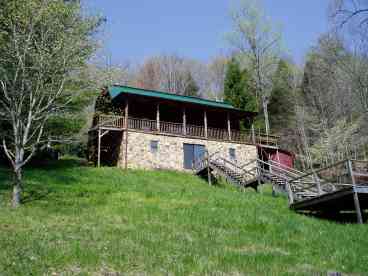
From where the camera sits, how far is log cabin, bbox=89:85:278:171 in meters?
27.5

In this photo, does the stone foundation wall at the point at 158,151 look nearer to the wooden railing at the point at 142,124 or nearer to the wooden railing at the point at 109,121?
the wooden railing at the point at 142,124

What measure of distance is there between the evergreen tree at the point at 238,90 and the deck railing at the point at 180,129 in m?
7.37

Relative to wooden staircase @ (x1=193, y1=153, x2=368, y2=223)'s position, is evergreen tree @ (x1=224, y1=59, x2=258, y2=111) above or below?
above

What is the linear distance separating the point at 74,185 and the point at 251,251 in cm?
1096

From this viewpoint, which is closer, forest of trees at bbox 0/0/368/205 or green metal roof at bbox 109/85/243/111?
forest of trees at bbox 0/0/368/205

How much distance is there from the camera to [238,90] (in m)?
42.2

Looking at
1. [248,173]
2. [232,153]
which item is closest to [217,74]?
[232,153]

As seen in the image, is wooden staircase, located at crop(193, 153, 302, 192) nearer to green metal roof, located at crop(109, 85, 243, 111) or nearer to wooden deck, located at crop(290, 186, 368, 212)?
wooden deck, located at crop(290, 186, 368, 212)

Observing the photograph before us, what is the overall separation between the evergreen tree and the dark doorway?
1296 centimetres

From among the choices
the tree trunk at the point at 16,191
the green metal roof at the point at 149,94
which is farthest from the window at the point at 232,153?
the tree trunk at the point at 16,191

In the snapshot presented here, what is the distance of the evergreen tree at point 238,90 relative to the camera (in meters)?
41.7

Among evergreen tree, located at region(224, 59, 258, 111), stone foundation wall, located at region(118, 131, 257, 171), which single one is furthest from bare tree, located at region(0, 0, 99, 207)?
evergreen tree, located at region(224, 59, 258, 111)

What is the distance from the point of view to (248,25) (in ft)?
137

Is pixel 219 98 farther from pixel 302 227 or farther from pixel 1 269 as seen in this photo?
pixel 1 269
